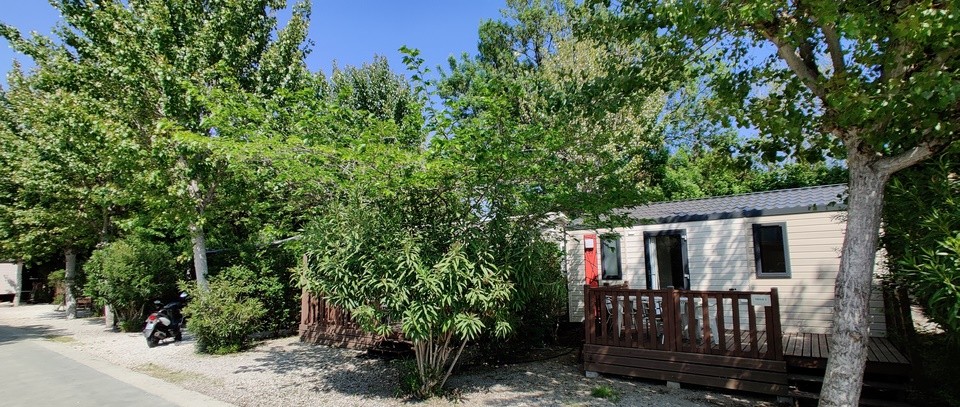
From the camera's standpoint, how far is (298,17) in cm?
1157

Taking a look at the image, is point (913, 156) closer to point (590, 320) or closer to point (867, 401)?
point (867, 401)

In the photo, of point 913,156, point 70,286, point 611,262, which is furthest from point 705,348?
point 70,286

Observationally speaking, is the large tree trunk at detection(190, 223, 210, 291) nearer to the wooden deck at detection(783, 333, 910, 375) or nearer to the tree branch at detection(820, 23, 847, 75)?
the wooden deck at detection(783, 333, 910, 375)

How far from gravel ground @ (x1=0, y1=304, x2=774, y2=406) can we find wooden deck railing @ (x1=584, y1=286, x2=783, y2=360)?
0.53 metres

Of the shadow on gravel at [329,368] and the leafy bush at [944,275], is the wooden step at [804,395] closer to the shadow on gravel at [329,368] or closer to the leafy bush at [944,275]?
the leafy bush at [944,275]

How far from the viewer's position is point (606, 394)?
5770 millimetres

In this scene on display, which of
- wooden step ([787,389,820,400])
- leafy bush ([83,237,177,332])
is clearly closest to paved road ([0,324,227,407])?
leafy bush ([83,237,177,332])

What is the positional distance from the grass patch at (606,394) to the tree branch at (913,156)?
360 cm

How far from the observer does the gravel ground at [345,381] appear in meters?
5.74

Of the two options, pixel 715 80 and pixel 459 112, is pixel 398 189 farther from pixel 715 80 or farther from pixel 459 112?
pixel 715 80

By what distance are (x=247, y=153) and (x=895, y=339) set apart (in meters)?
8.54

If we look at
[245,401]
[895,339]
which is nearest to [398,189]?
[245,401]

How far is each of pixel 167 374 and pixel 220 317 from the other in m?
1.50

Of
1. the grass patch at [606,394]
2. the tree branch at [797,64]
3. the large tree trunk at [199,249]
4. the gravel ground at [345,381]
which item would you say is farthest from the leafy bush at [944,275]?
the large tree trunk at [199,249]
